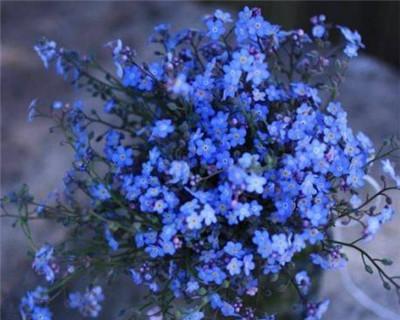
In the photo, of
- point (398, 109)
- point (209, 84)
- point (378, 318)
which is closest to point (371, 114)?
point (398, 109)

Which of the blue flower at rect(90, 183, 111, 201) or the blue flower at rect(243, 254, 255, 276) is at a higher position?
the blue flower at rect(90, 183, 111, 201)

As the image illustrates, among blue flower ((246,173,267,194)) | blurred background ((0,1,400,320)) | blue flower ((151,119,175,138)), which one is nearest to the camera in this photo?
blue flower ((246,173,267,194))

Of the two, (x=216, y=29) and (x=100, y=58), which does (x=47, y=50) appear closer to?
(x=216, y=29)

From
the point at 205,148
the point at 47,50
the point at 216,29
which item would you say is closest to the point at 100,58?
the point at 47,50

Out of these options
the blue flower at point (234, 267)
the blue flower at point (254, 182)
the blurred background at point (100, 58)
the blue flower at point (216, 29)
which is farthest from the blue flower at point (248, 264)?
the blurred background at point (100, 58)

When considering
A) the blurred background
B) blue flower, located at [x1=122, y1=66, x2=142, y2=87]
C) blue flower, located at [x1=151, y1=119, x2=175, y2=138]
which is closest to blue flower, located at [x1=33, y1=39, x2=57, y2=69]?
blue flower, located at [x1=122, y1=66, x2=142, y2=87]

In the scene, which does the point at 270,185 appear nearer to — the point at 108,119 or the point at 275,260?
the point at 275,260

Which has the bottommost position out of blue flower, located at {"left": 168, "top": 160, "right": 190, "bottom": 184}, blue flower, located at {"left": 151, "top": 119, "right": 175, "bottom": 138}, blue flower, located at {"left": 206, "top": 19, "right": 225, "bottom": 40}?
blue flower, located at {"left": 168, "top": 160, "right": 190, "bottom": 184}

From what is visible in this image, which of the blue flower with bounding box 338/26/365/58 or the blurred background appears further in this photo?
the blurred background

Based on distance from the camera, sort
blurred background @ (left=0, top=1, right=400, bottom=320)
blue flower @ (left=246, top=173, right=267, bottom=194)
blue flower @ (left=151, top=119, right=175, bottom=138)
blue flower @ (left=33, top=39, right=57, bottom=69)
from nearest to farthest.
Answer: blue flower @ (left=246, top=173, right=267, bottom=194) → blue flower @ (left=151, top=119, right=175, bottom=138) → blue flower @ (left=33, top=39, right=57, bottom=69) → blurred background @ (left=0, top=1, right=400, bottom=320)

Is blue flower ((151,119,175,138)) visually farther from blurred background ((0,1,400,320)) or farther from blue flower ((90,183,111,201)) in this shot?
blurred background ((0,1,400,320))
